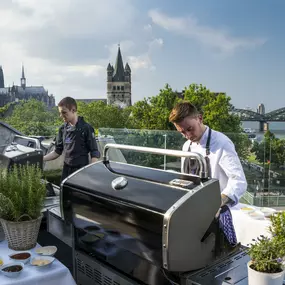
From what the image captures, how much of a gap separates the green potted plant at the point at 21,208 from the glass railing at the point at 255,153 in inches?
186

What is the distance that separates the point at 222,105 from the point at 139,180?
42.4 m

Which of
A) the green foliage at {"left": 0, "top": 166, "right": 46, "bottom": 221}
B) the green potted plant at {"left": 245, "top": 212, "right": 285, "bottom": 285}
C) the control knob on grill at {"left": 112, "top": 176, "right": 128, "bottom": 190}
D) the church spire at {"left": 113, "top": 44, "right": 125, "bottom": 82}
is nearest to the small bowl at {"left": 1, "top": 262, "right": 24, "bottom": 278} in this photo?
the green foliage at {"left": 0, "top": 166, "right": 46, "bottom": 221}

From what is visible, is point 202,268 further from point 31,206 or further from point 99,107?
point 99,107

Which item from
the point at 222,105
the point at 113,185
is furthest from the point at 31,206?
the point at 222,105

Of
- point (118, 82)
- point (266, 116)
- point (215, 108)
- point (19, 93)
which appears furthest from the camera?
point (118, 82)

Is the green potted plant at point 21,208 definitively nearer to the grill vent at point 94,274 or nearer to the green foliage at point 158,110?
the grill vent at point 94,274

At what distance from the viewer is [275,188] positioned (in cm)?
867

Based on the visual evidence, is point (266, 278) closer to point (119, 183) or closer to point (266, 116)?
point (119, 183)

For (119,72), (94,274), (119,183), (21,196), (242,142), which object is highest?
(119,72)

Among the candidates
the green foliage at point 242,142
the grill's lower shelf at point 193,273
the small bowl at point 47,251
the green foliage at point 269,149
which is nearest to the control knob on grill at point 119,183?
the grill's lower shelf at point 193,273

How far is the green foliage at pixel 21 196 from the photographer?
6.95ft

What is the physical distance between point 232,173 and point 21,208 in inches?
49.2

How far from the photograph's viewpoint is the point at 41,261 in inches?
77.2

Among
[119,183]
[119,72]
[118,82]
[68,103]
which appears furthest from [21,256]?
[119,72]
